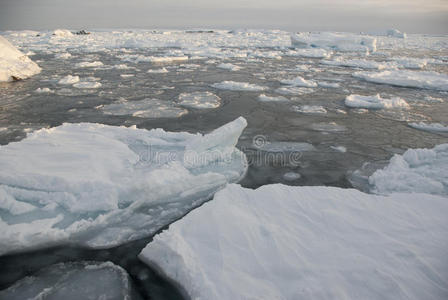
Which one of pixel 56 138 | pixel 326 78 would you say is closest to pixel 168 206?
pixel 56 138

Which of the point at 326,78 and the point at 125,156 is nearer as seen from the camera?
the point at 125,156

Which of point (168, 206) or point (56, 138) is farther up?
point (56, 138)

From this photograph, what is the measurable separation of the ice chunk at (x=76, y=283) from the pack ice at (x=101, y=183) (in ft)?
0.99

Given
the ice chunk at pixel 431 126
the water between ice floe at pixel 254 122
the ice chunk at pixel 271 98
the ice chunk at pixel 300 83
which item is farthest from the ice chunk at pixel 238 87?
the ice chunk at pixel 431 126

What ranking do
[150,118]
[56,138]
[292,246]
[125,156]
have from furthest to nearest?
[150,118], [56,138], [125,156], [292,246]

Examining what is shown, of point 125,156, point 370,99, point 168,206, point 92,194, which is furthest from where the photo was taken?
point 370,99

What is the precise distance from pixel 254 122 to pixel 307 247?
4270 mm

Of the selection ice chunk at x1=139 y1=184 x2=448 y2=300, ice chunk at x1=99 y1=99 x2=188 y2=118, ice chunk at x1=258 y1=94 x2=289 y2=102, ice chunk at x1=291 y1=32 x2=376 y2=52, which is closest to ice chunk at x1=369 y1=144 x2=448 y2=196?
ice chunk at x1=139 y1=184 x2=448 y2=300

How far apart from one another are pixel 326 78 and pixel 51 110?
9.79 metres

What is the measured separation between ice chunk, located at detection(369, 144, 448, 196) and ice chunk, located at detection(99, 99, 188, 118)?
4.14 m

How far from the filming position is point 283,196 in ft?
9.72

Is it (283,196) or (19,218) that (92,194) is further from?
(283,196)

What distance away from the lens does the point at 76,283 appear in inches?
84.7

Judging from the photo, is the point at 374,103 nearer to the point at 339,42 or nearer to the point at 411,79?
the point at 411,79
